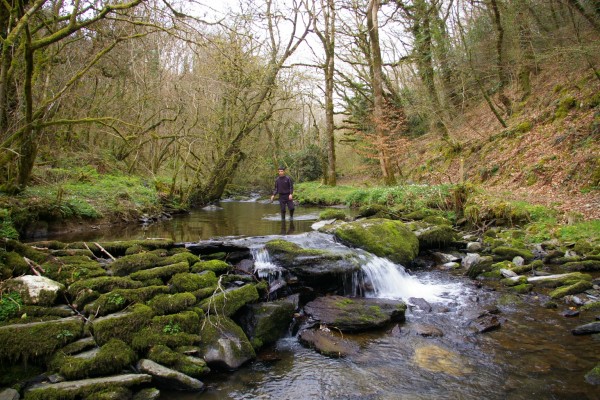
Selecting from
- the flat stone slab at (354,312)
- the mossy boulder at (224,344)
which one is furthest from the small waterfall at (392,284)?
the mossy boulder at (224,344)

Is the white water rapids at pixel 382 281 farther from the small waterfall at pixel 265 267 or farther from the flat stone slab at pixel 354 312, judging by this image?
the flat stone slab at pixel 354 312

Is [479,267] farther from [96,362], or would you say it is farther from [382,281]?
[96,362]

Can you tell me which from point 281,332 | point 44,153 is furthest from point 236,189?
point 281,332

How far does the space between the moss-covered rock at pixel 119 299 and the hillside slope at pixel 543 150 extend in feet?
31.5

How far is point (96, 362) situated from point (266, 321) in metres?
2.28

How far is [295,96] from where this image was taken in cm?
1941

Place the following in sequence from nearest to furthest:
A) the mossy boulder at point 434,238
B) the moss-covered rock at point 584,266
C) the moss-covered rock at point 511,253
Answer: the moss-covered rock at point 584,266
the moss-covered rock at point 511,253
the mossy boulder at point 434,238

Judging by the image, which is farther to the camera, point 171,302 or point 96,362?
point 171,302

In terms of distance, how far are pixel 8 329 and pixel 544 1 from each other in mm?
20673

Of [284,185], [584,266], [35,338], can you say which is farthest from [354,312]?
[284,185]

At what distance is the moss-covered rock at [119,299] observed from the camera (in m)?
4.85

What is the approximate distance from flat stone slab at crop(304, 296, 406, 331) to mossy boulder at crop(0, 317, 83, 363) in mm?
3478

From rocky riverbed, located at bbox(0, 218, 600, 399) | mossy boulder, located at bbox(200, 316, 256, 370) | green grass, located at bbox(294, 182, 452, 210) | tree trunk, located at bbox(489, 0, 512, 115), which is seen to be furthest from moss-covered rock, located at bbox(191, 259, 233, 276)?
tree trunk, located at bbox(489, 0, 512, 115)

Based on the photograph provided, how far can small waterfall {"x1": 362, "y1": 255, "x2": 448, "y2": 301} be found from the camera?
736 cm
